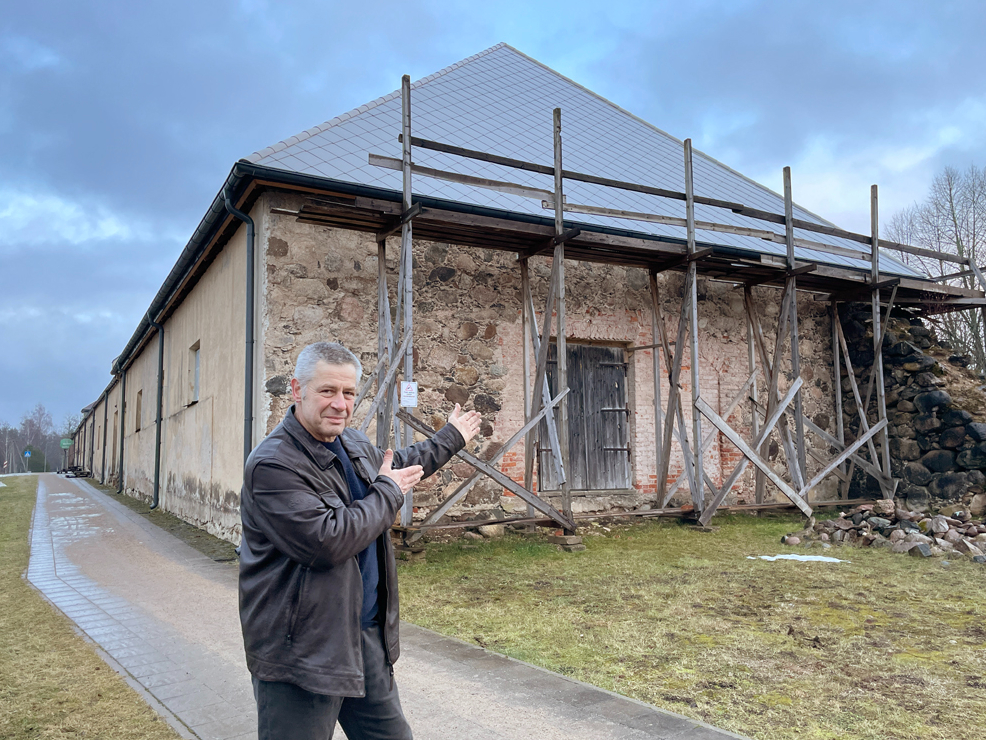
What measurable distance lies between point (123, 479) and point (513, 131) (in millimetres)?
15230

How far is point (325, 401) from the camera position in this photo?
6.43ft

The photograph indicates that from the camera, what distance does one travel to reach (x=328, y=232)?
7.56 m

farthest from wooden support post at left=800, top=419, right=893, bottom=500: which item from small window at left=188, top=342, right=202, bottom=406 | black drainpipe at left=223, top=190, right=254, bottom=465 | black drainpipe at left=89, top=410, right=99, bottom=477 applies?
black drainpipe at left=89, top=410, right=99, bottom=477

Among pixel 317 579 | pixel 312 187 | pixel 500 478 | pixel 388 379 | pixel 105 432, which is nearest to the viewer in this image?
pixel 317 579

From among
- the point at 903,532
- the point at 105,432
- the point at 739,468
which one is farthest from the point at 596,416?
the point at 105,432

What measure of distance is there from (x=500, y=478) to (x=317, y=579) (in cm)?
525

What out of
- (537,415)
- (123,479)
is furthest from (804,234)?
(123,479)

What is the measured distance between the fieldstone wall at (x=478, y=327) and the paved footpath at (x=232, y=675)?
6.66ft

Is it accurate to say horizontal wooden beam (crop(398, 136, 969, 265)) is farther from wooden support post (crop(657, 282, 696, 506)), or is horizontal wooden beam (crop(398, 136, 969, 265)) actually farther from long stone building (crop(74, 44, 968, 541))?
wooden support post (crop(657, 282, 696, 506))

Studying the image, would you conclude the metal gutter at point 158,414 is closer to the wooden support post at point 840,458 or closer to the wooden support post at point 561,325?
the wooden support post at point 561,325

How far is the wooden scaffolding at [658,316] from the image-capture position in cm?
691

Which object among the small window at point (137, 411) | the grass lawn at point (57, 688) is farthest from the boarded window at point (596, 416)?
the small window at point (137, 411)

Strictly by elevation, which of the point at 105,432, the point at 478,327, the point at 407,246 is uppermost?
the point at 407,246

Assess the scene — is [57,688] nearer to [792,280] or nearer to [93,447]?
[792,280]
